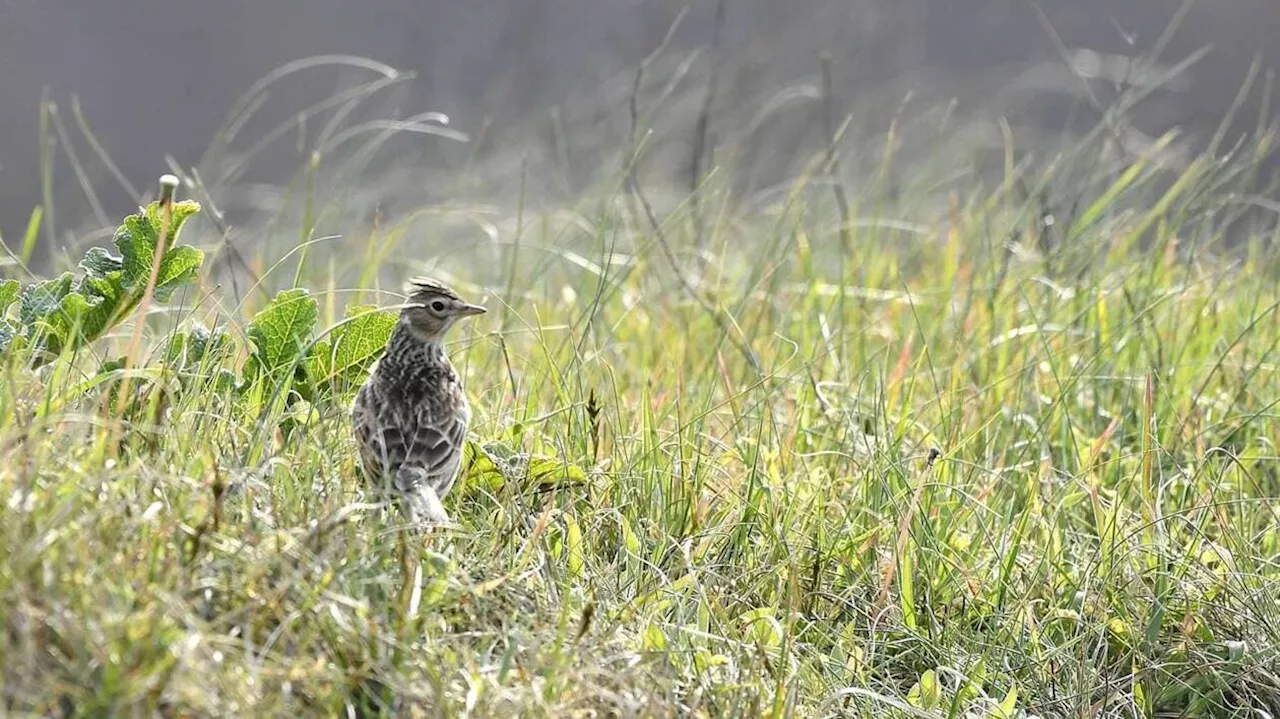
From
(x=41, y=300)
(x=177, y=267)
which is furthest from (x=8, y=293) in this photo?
(x=177, y=267)

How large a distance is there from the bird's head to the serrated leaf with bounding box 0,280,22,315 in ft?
2.60

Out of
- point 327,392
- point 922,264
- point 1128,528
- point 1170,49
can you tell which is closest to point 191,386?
point 327,392

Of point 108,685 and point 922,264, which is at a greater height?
point 108,685

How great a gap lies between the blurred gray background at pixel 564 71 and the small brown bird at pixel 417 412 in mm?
3901

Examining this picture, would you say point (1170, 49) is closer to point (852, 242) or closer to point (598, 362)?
point (852, 242)

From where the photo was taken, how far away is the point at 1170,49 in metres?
12.7

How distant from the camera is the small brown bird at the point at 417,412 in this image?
10.3ft

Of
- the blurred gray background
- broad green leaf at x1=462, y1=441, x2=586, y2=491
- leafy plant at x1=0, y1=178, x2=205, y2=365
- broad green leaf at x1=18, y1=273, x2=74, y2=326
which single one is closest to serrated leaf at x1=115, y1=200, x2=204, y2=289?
leafy plant at x1=0, y1=178, x2=205, y2=365

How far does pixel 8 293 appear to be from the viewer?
3.35 m

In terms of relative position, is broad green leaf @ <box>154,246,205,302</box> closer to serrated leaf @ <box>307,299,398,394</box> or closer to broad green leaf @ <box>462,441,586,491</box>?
serrated leaf @ <box>307,299,398,394</box>

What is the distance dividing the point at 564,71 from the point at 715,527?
27.3 feet

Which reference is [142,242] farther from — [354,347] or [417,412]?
[417,412]

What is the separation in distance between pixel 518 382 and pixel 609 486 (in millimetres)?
787

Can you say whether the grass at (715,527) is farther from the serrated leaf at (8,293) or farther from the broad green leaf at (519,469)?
the serrated leaf at (8,293)
